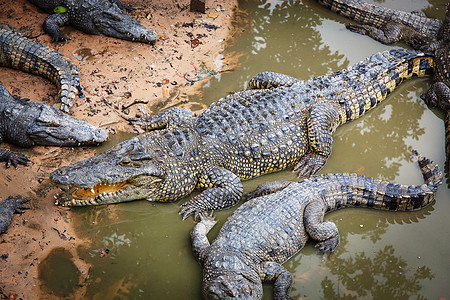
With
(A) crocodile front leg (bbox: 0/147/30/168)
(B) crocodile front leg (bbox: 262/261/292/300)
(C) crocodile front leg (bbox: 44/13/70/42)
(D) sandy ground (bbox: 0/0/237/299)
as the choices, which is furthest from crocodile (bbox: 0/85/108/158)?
(B) crocodile front leg (bbox: 262/261/292/300)

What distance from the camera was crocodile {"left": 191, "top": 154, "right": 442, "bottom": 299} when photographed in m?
3.61

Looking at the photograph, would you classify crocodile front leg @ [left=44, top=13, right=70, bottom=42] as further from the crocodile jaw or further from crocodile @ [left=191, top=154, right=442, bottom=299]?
crocodile @ [left=191, top=154, right=442, bottom=299]

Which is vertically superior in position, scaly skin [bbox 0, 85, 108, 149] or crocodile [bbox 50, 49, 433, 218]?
crocodile [bbox 50, 49, 433, 218]

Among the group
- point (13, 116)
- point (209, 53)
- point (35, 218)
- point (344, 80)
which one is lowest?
point (35, 218)

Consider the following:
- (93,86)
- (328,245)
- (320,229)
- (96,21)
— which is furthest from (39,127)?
(328,245)

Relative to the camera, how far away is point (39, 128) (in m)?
4.94

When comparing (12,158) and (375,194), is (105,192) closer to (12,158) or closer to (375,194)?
(12,158)

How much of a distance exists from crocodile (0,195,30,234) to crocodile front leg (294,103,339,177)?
3.09 m

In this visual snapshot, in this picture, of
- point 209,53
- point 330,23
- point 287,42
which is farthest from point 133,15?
point 330,23

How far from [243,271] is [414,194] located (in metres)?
2.09

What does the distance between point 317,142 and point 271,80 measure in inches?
51.9

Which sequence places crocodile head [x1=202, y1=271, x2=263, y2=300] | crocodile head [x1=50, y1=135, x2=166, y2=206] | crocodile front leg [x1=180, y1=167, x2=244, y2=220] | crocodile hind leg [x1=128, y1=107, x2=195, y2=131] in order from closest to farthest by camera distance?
crocodile head [x1=202, y1=271, x2=263, y2=300]
crocodile head [x1=50, y1=135, x2=166, y2=206]
crocodile front leg [x1=180, y1=167, x2=244, y2=220]
crocodile hind leg [x1=128, y1=107, x2=195, y2=131]

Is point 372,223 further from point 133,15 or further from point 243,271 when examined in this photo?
point 133,15

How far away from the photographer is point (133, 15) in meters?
7.12
